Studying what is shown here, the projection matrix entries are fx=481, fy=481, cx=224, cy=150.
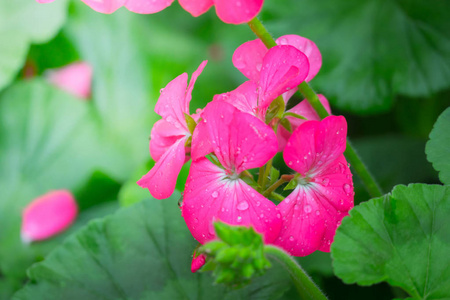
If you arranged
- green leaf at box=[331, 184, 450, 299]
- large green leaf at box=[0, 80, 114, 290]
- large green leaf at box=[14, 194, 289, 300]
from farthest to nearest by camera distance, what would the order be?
large green leaf at box=[0, 80, 114, 290] < large green leaf at box=[14, 194, 289, 300] < green leaf at box=[331, 184, 450, 299]

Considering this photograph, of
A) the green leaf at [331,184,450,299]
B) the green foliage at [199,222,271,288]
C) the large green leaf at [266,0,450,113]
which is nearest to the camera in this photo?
the green foliage at [199,222,271,288]

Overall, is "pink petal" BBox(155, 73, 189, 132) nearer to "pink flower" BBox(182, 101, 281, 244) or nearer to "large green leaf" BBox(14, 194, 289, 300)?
"pink flower" BBox(182, 101, 281, 244)

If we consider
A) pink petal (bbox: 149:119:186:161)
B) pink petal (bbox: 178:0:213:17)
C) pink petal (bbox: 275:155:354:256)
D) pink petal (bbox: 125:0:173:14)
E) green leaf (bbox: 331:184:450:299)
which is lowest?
green leaf (bbox: 331:184:450:299)

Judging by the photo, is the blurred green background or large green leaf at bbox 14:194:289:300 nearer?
large green leaf at bbox 14:194:289:300

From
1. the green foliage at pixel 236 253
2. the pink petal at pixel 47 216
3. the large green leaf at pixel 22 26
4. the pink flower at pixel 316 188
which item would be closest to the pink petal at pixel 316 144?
the pink flower at pixel 316 188

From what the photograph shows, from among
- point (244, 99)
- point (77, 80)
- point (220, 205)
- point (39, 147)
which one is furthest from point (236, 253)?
point (77, 80)

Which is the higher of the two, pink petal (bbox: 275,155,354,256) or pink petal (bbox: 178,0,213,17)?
pink petal (bbox: 178,0,213,17)

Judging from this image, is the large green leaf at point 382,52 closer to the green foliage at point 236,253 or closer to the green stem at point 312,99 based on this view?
the green stem at point 312,99

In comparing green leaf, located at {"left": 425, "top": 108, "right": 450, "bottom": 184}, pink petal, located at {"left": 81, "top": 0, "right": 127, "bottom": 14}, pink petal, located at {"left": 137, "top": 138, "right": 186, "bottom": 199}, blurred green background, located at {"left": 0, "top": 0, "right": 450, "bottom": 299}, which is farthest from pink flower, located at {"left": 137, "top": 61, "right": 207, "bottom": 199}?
blurred green background, located at {"left": 0, "top": 0, "right": 450, "bottom": 299}
